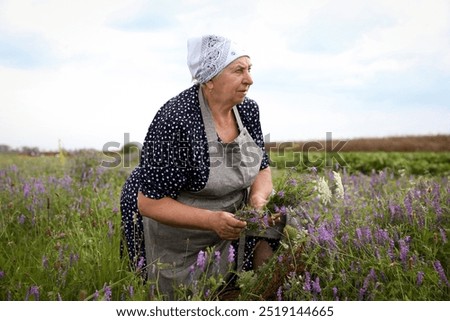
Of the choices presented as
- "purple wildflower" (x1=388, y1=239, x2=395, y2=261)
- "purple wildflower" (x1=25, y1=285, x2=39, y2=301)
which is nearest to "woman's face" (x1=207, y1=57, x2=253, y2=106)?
"purple wildflower" (x1=388, y1=239, x2=395, y2=261)

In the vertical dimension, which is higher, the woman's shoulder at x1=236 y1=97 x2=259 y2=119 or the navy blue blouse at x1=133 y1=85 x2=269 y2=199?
the woman's shoulder at x1=236 y1=97 x2=259 y2=119

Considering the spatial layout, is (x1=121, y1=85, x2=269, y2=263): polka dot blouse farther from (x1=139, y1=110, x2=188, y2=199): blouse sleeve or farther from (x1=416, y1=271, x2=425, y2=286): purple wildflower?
(x1=416, y1=271, x2=425, y2=286): purple wildflower

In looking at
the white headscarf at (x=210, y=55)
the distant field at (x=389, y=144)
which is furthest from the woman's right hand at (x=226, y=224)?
the distant field at (x=389, y=144)

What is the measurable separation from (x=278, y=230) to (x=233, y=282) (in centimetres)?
59

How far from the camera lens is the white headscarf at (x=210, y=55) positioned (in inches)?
116

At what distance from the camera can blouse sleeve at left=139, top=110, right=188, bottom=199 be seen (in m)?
2.97

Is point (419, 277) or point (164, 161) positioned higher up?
point (164, 161)

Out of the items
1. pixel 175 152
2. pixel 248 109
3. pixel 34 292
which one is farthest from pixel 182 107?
pixel 34 292

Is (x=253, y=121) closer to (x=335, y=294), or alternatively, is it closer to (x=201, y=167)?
(x=201, y=167)

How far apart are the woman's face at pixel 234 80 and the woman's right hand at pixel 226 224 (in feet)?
2.23

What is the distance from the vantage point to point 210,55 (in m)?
2.97

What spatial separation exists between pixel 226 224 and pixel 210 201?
14.1 inches
